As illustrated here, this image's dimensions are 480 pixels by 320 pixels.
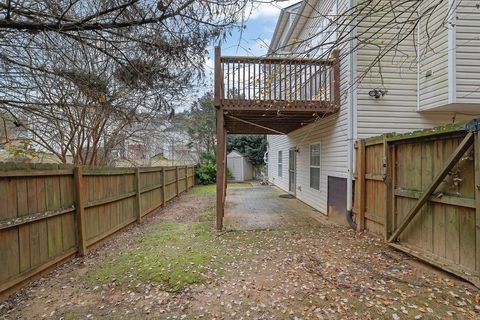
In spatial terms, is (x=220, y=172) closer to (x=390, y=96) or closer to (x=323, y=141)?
(x=323, y=141)

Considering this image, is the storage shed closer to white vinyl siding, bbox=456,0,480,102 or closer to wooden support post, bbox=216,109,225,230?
wooden support post, bbox=216,109,225,230

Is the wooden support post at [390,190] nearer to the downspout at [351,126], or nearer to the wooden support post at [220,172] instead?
the downspout at [351,126]

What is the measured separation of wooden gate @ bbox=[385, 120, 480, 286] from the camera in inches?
122

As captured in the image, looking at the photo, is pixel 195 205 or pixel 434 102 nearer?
pixel 434 102

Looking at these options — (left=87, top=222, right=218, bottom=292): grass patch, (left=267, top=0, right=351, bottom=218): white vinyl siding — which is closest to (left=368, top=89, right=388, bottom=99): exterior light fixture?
(left=267, top=0, right=351, bottom=218): white vinyl siding

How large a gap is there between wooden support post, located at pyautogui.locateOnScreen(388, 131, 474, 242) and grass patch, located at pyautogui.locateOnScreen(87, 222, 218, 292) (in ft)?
9.64

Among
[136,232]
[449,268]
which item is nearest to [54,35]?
[136,232]

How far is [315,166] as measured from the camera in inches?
324

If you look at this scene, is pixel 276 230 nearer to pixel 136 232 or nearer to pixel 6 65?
pixel 136 232

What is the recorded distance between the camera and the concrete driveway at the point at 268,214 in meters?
6.34

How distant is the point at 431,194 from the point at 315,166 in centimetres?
457

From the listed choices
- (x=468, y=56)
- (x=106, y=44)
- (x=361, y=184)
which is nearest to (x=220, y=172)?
(x=361, y=184)

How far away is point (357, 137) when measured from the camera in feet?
18.8

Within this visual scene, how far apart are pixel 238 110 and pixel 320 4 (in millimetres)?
4345
